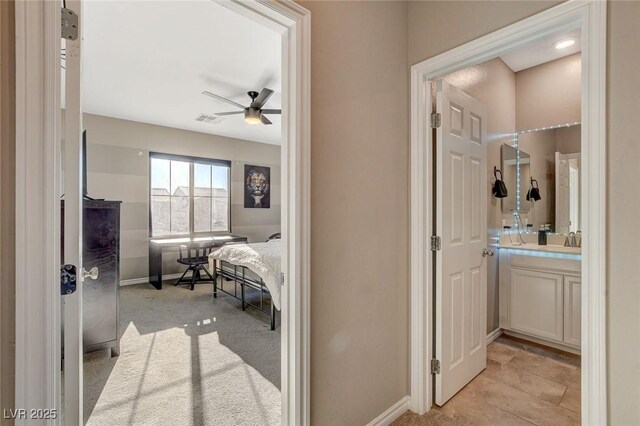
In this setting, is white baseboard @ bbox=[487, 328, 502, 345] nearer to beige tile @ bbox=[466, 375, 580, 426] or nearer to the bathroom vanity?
the bathroom vanity

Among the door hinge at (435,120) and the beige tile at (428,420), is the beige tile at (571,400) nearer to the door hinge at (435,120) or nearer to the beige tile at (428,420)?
the beige tile at (428,420)

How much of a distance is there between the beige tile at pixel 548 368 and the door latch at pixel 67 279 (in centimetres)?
306

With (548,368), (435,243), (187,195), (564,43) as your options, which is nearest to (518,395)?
(548,368)

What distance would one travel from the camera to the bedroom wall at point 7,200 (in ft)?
2.53

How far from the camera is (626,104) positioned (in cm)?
121

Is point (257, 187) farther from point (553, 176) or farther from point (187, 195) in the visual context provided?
point (553, 176)

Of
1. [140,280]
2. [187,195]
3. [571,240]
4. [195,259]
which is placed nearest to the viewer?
[571,240]

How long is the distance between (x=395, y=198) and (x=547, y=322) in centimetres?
216

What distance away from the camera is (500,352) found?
2.76m

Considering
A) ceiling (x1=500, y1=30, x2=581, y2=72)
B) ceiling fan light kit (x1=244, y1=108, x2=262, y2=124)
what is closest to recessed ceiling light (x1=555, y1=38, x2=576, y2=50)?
ceiling (x1=500, y1=30, x2=581, y2=72)

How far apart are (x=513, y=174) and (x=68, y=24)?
3.64 metres

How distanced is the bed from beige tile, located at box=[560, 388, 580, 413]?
224 centimetres

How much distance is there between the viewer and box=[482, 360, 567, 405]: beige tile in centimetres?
212

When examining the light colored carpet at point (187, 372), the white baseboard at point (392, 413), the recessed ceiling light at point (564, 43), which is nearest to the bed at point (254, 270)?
the light colored carpet at point (187, 372)
